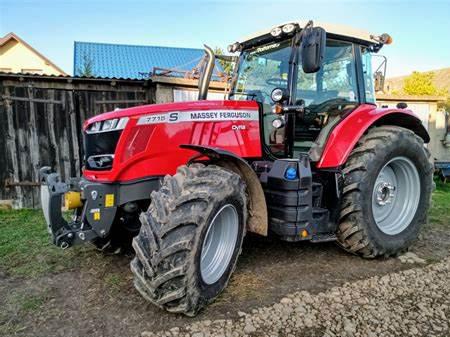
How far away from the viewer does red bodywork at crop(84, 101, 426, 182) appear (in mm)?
3023

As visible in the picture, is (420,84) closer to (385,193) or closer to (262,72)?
(385,193)

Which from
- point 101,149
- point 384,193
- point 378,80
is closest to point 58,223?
point 101,149

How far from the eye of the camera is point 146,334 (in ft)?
7.87

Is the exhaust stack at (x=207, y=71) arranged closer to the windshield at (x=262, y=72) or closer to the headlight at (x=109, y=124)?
the windshield at (x=262, y=72)

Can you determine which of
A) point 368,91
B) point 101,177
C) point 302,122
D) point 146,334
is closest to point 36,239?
point 101,177

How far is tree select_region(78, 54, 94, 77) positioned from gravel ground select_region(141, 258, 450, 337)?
45.0ft

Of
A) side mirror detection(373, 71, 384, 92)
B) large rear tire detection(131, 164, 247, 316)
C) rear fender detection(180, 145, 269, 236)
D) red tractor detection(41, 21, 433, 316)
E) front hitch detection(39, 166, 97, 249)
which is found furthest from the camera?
side mirror detection(373, 71, 384, 92)

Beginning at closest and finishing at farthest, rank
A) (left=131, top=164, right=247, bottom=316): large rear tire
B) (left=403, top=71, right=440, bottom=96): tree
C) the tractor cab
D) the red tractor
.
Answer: (left=131, top=164, right=247, bottom=316): large rear tire
the red tractor
the tractor cab
(left=403, top=71, right=440, bottom=96): tree

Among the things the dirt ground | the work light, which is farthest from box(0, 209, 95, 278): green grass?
the work light

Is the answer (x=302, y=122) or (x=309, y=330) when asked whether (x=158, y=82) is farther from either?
(x=309, y=330)

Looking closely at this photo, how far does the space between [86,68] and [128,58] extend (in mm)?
4419

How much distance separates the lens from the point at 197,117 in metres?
3.20

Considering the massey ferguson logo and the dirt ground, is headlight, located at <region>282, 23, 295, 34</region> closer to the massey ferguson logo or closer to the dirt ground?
the massey ferguson logo

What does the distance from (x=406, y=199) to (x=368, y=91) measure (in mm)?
1267
